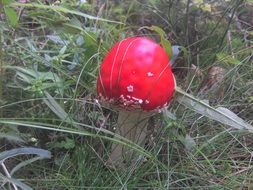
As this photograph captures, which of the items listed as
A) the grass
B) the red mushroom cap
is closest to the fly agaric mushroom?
the red mushroom cap

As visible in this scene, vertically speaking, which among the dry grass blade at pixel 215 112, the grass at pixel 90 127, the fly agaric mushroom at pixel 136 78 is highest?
the fly agaric mushroom at pixel 136 78

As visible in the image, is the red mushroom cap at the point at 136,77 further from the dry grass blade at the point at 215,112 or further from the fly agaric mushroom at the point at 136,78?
the dry grass blade at the point at 215,112

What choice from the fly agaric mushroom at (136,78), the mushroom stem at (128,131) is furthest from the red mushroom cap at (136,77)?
the mushroom stem at (128,131)

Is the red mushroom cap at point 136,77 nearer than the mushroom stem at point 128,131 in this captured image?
Yes

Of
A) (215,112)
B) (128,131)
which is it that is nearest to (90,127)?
(128,131)

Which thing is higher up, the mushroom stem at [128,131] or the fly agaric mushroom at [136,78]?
the fly agaric mushroom at [136,78]

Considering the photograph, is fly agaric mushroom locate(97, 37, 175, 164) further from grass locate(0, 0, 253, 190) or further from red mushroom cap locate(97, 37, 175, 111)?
grass locate(0, 0, 253, 190)
